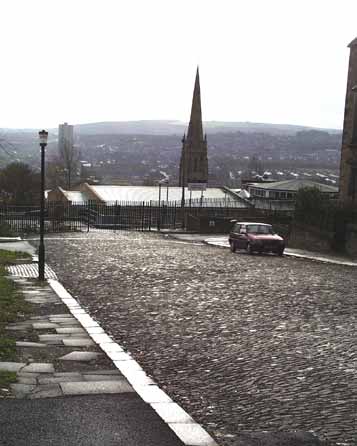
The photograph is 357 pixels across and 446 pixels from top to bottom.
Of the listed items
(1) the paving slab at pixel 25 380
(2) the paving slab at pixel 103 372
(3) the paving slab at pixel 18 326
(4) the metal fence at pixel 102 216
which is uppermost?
(1) the paving slab at pixel 25 380

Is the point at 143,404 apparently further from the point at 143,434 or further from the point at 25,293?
the point at 25,293

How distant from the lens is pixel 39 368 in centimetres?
746

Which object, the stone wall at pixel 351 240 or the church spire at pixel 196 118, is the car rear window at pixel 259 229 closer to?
the stone wall at pixel 351 240

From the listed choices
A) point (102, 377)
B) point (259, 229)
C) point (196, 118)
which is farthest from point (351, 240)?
point (196, 118)

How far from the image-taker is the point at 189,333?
32.3 ft

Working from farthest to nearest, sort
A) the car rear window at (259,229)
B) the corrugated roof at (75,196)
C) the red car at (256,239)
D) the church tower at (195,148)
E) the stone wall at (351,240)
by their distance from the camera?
the church tower at (195,148) → the corrugated roof at (75,196) → the stone wall at (351,240) → the car rear window at (259,229) → the red car at (256,239)

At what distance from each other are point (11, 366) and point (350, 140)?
3367cm

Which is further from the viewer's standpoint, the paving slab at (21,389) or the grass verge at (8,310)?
the grass verge at (8,310)

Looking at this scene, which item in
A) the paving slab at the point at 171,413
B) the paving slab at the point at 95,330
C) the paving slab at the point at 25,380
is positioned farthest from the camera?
the paving slab at the point at 95,330

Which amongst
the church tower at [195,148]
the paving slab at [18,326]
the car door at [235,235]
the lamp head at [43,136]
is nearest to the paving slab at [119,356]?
the paving slab at [18,326]

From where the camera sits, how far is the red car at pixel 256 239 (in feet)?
90.0

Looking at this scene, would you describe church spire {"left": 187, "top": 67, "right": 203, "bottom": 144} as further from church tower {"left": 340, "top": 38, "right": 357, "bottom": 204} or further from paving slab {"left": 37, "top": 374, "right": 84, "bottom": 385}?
paving slab {"left": 37, "top": 374, "right": 84, "bottom": 385}

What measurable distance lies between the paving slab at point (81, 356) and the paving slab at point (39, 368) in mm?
390

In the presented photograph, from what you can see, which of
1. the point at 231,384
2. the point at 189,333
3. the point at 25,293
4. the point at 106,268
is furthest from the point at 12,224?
the point at 231,384
